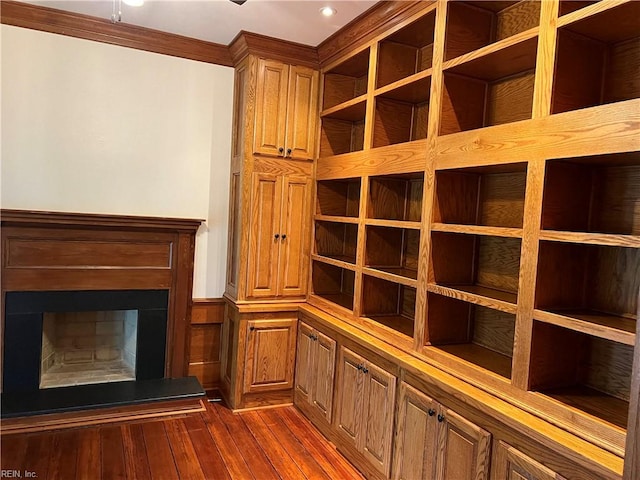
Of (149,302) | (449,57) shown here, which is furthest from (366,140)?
(149,302)

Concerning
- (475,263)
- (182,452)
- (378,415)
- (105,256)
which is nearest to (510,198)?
(475,263)

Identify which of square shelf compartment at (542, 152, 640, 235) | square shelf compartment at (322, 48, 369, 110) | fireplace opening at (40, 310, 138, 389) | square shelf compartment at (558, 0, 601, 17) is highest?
square shelf compartment at (322, 48, 369, 110)

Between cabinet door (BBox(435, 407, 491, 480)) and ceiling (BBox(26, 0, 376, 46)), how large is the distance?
89.0 inches

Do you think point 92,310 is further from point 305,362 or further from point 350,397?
point 350,397

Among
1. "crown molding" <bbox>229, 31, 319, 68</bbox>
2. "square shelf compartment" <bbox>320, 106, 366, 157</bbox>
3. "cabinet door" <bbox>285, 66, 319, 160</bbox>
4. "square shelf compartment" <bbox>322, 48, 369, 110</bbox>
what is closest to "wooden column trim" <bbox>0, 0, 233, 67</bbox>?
"crown molding" <bbox>229, 31, 319, 68</bbox>

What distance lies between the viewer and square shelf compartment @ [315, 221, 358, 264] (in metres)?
3.48

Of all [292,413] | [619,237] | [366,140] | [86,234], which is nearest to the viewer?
[619,237]

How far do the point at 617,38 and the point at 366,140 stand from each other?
4.48 feet

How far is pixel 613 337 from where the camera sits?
1.41 meters

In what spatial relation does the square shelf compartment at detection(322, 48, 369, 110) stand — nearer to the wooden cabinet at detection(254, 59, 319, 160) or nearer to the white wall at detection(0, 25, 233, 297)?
the wooden cabinet at detection(254, 59, 319, 160)

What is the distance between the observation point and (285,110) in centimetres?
334

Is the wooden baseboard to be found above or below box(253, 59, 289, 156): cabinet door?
below

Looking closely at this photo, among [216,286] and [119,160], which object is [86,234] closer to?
[119,160]

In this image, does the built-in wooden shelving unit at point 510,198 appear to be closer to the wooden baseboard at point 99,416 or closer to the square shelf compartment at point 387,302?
the square shelf compartment at point 387,302
